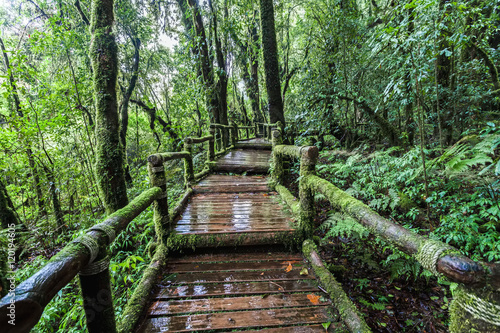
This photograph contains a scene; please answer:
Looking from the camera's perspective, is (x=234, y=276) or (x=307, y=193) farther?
(x=307, y=193)

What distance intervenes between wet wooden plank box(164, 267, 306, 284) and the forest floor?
88cm

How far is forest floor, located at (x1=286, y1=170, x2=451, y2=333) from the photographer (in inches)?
95.6

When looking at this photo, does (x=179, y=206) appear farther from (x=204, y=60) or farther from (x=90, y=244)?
(x=204, y=60)

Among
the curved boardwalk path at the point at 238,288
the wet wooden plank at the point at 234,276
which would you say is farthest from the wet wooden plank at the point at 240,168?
the wet wooden plank at the point at 234,276

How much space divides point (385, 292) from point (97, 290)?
332 centimetres

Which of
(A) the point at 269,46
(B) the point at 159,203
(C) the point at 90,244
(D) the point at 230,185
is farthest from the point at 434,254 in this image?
(A) the point at 269,46

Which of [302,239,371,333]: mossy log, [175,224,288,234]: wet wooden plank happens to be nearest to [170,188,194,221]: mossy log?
[175,224,288,234]: wet wooden plank

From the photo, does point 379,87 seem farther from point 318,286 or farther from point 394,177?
point 318,286

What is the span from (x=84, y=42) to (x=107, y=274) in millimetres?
9596

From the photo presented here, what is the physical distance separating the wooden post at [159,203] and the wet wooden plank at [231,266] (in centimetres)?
41

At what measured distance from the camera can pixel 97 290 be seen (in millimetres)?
1397

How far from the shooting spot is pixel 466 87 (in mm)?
4664

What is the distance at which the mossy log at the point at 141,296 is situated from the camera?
5.80 ft

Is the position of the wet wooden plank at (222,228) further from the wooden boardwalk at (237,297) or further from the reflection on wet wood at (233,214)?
the wooden boardwalk at (237,297)
